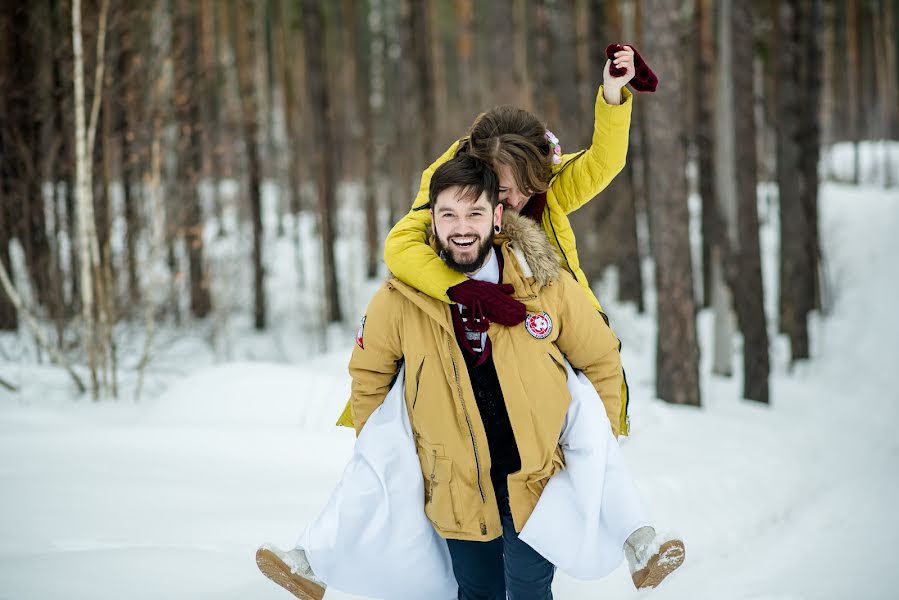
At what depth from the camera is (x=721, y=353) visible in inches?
429

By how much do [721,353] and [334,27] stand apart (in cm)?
1713

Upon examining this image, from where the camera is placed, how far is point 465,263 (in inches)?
88.3

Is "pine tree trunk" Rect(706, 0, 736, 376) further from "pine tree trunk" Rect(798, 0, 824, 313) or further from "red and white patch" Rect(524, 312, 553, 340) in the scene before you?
"red and white patch" Rect(524, 312, 553, 340)

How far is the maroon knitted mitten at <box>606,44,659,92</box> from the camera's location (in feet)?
7.93

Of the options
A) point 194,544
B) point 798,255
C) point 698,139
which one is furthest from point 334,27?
point 194,544

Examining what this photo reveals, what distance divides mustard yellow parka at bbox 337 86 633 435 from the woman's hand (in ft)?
0.12

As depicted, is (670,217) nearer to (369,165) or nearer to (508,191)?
(508,191)

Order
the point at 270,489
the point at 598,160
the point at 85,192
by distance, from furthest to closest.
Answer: the point at 85,192, the point at 270,489, the point at 598,160

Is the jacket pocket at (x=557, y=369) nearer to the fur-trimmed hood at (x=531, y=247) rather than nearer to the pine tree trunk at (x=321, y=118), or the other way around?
the fur-trimmed hood at (x=531, y=247)

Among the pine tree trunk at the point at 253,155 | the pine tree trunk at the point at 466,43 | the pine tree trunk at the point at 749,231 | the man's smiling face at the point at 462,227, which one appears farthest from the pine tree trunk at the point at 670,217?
the pine tree trunk at the point at 466,43

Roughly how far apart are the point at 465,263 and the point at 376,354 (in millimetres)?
425

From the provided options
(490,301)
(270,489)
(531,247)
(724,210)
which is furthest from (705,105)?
(490,301)

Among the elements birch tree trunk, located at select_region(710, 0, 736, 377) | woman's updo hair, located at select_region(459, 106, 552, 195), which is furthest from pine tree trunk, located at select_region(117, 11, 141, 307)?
birch tree trunk, located at select_region(710, 0, 736, 377)

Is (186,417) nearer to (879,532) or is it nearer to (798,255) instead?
(879,532)
